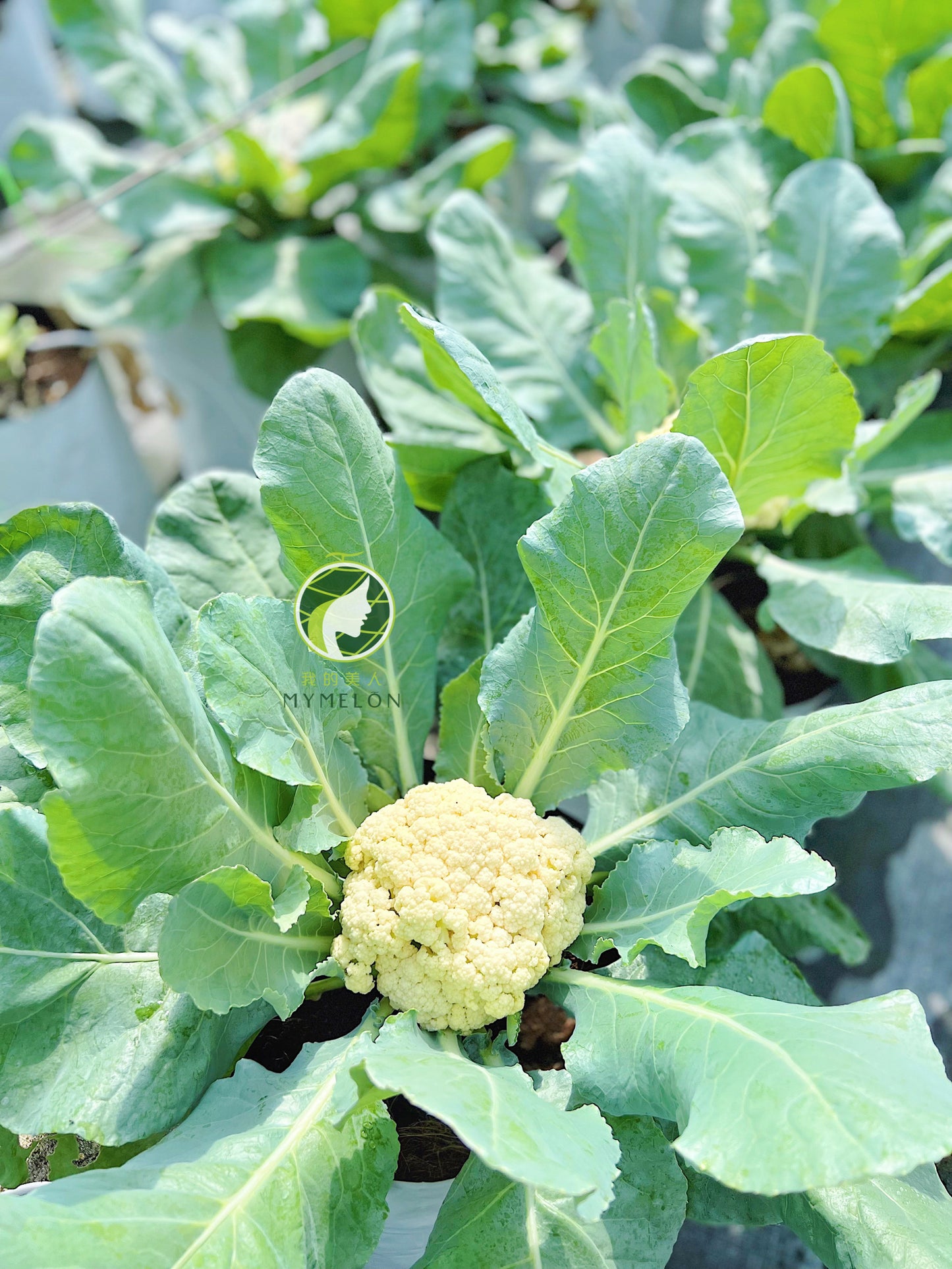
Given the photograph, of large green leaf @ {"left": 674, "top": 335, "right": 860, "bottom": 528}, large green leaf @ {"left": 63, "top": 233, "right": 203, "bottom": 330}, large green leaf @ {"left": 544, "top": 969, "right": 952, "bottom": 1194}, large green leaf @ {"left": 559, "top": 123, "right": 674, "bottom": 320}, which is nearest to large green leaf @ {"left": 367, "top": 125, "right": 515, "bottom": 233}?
large green leaf @ {"left": 63, "top": 233, "right": 203, "bottom": 330}

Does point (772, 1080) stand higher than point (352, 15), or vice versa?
point (352, 15)

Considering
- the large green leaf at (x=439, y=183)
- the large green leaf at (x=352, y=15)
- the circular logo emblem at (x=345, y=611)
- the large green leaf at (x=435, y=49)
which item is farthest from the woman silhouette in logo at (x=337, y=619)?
the large green leaf at (x=352, y=15)

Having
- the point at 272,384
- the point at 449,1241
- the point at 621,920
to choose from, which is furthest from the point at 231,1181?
the point at 272,384

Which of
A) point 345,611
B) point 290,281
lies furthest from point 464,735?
point 290,281

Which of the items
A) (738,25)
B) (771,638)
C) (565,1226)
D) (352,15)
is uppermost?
(352,15)

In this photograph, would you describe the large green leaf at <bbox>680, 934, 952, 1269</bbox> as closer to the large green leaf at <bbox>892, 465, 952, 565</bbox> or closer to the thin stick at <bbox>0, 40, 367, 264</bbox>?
the large green leaf at <bbox>892, 465, 952, 565</bbox>

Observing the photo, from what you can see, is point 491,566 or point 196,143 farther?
point 196,143

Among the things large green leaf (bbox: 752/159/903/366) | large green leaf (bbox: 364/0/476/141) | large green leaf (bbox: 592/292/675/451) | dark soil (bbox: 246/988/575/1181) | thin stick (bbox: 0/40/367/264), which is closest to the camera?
dark soil (bbox: 246/988/575/1181)

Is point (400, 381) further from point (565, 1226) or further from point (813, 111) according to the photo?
point (565, 1226)
